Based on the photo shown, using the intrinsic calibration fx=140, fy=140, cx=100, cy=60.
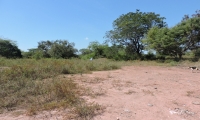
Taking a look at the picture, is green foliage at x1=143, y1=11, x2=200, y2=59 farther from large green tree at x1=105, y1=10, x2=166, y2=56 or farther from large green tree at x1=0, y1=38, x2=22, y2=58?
large green tree at x1=0, y1=38, x2=22, y2=58

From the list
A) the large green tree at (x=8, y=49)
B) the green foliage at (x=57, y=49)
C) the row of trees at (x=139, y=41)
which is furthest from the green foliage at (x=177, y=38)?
the large green tree at (x=8, y=49)

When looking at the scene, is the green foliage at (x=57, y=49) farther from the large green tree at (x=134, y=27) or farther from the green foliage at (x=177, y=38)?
the green foliage at (x=177, y=38)

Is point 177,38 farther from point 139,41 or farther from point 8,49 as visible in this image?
point 8,49

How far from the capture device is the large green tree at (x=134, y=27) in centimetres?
1639

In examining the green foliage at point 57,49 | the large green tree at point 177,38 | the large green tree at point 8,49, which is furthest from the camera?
the green foliage at point 57,49

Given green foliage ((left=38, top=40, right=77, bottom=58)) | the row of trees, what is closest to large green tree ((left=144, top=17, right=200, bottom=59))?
the row of trees

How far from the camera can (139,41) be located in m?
17.8

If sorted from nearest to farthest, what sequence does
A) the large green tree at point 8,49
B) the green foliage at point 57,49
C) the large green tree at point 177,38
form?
the large green tree at point 177,38 → the large green tree at point 8,49 → the green foliage at point 57,49

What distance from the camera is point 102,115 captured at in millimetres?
2373

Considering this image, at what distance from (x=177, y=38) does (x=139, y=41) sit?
5.14 m

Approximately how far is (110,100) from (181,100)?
1.56m

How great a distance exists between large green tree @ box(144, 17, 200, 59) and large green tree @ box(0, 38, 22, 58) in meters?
16.3

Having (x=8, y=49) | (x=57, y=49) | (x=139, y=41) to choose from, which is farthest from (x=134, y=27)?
(x=8, y=49)

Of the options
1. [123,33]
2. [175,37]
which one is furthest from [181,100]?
[123,33]
